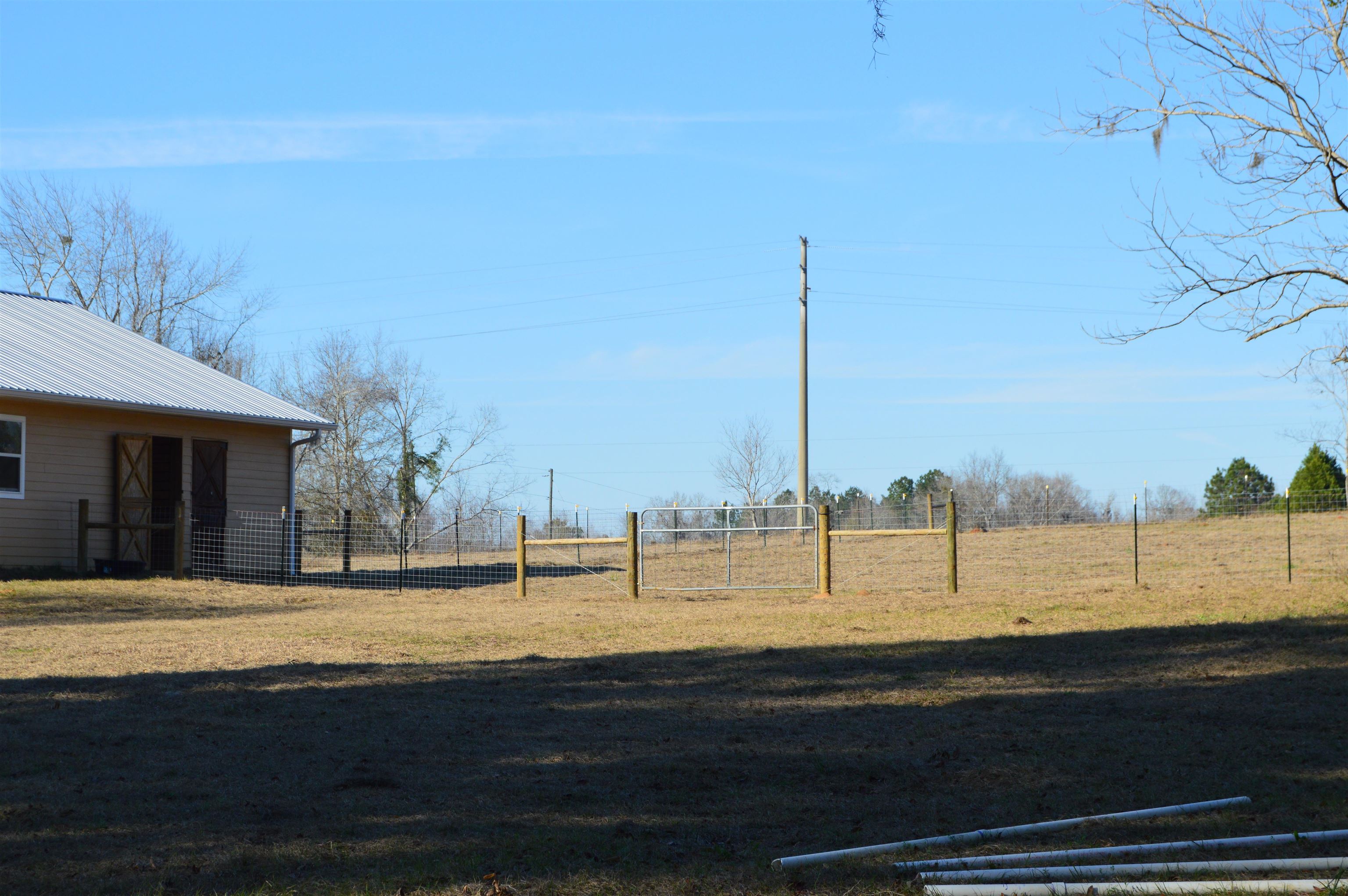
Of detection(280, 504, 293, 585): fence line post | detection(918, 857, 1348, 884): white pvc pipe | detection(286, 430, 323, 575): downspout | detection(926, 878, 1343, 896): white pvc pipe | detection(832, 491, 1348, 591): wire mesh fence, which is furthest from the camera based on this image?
detection(286, 430, 323, 575): downspout

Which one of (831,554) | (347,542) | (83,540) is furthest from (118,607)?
(831,554)

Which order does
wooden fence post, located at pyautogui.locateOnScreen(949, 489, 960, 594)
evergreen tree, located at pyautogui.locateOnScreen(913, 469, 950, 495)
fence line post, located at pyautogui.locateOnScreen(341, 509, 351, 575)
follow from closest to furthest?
wooden fence post, located at pyautogui.locateOnScreen(949, 489, 960, 594) → fence line post, located at pyautogui.locateOnScreen(341, 509, 351, 575) → evergreen tree, located at pyautogui.locateOnScreen(913, 469, 950, 495)

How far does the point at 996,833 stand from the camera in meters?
4.57

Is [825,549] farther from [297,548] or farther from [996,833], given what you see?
[996,833]

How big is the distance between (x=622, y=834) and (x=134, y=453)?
1641cm

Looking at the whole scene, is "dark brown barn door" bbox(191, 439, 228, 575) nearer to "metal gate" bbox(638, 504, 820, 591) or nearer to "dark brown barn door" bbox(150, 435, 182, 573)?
"dark brown barn door" bbox(150, 435, 182, 573)

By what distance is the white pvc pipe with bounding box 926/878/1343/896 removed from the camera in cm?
371

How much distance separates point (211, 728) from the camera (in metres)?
6.64

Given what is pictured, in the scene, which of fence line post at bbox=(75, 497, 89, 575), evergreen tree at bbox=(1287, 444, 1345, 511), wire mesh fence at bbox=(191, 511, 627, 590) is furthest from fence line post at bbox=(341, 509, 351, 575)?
evergreen tree at bbox=(1287, 444, 1345, 511)

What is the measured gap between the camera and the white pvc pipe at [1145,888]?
3707mm

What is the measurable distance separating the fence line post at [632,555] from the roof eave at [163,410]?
7.14 metres

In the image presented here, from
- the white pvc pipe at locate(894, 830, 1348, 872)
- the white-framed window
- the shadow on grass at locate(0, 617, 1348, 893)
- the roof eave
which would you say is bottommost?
the shadow on grass at locate(0, 617, 1348, 893)

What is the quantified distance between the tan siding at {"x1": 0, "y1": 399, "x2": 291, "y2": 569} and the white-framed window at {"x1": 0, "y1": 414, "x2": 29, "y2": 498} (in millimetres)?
74

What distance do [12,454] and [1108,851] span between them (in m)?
17.3
